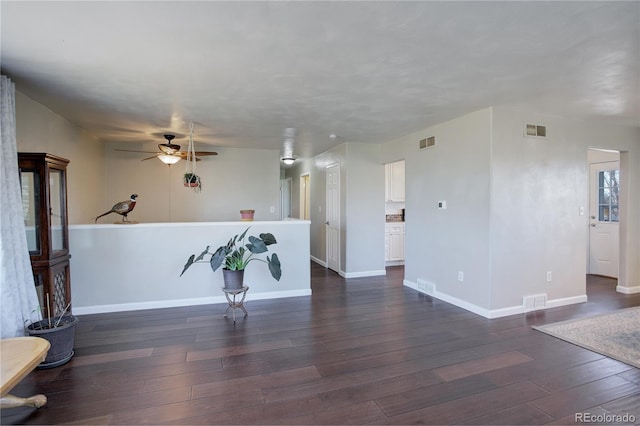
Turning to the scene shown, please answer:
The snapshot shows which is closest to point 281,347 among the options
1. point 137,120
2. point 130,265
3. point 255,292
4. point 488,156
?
point 255,292

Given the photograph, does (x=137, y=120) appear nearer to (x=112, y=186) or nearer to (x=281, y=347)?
(x=112, y=186)

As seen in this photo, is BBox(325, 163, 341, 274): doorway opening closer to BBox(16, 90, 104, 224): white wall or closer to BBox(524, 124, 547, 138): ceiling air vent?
BBox(524, 124, 547, 138): ceiling air vent

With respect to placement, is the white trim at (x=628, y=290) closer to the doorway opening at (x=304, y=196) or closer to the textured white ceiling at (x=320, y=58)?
the textured white ceiling at (x=320, y=58)

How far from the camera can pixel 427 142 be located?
4.74 metres

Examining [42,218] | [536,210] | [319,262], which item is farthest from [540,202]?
[42,218]

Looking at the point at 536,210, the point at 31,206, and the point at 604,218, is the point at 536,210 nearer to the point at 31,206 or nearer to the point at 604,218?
the point at 604,218

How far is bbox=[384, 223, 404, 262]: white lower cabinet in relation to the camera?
267 inches

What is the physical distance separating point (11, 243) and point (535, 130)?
5.37 meters

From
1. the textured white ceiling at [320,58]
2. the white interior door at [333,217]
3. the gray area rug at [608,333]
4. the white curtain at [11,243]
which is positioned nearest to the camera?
the textured white ceiling at [320,58]

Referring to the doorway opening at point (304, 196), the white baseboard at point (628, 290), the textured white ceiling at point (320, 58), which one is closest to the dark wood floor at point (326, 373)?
the white baseboard at point (628, 290)

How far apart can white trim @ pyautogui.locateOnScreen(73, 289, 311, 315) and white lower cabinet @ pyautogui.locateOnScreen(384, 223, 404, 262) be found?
2.67 metres

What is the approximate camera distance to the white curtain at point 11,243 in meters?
2.52
